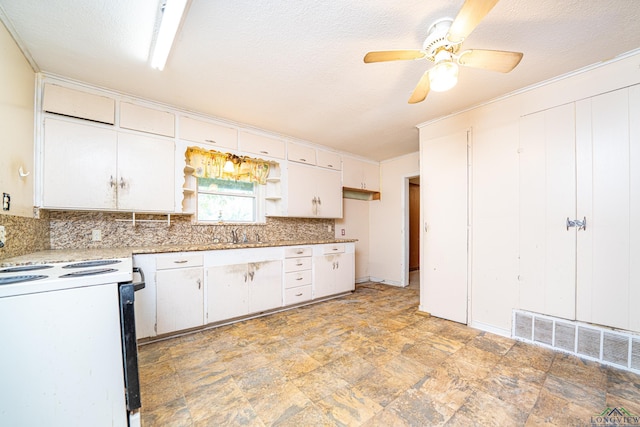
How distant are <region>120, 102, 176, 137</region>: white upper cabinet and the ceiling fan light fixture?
104 inches

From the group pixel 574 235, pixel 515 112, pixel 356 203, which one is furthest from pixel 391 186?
pixel 574 235

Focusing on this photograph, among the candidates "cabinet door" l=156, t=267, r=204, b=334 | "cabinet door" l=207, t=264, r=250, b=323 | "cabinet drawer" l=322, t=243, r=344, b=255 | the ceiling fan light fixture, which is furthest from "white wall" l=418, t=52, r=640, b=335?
"cabinet door" l=156, t=267, r=204, b=334

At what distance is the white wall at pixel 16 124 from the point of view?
1.60 metres

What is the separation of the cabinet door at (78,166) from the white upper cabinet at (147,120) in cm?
20

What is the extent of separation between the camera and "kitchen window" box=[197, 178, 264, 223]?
125 inches

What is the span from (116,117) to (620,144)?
446 cm

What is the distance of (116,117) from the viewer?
2383 mm

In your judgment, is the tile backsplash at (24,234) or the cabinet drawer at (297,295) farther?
the cabinet drawer at (297,295)

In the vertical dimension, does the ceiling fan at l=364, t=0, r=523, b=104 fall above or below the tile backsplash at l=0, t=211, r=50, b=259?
above

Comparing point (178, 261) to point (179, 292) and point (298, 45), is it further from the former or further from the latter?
point (298, 45)

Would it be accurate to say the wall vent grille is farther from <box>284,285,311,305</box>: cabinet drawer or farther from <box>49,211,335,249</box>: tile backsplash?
<box>49,211,335,249</box>: tile backsplash

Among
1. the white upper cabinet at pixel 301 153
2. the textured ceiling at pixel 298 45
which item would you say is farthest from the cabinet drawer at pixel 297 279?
the textured ceiling at pixel 298 45

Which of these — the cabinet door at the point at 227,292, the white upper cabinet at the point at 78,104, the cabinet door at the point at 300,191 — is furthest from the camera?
the cabinet door at the point at 300,191

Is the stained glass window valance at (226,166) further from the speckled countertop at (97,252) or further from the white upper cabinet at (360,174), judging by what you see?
the white upper cabinet at (360,174)
